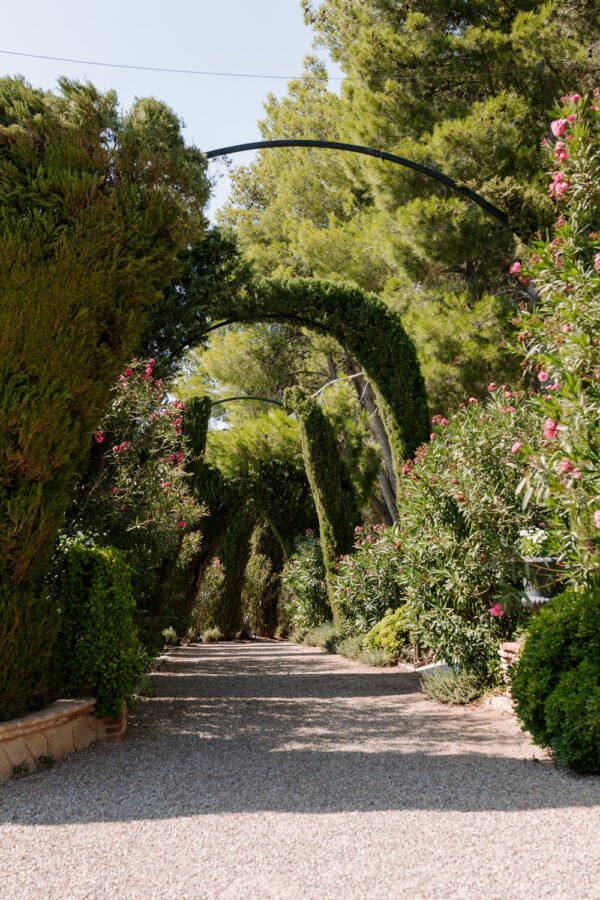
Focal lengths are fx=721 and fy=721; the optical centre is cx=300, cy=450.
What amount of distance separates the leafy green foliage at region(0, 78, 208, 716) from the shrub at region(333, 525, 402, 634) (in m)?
5.76

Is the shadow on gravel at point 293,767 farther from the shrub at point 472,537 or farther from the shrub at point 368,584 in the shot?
the shrub at point 368,584

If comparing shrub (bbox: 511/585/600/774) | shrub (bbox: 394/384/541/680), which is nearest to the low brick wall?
shrub (bbox: 511/585/600/774)

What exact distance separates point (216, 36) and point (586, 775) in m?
7.41

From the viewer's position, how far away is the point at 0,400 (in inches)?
161

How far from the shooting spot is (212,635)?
18562 mm

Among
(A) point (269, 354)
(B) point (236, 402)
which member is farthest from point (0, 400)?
(B) point (236, 402)

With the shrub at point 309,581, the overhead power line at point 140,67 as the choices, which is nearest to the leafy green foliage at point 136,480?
the overhead power line at point 140,67

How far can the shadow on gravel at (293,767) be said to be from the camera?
11.1 ft

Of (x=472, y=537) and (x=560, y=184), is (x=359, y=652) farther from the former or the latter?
(x=560, y=184)

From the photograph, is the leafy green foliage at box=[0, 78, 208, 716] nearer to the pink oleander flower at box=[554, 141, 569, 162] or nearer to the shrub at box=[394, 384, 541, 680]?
the pink oleander flower at box=[554, 141, 569, 162]

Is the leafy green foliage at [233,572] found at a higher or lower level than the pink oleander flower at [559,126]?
lower

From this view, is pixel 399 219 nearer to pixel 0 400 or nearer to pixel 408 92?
pixel 408 92

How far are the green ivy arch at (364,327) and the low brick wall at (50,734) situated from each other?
550 centimetres

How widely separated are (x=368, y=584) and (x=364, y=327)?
3666mm
